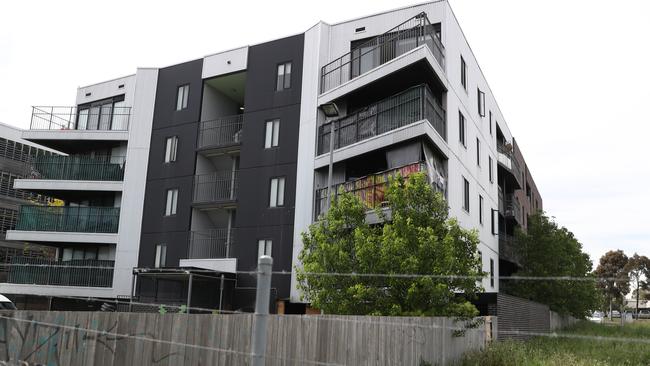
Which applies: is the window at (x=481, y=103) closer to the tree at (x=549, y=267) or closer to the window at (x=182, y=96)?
the tree at (x=549, y=267)

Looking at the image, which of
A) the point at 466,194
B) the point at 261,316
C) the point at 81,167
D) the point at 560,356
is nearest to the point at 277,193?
the point at 466,194

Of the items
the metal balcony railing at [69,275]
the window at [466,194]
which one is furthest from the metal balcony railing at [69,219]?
the window at [466,194]

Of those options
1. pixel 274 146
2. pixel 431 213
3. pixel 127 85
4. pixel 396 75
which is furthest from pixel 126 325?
pixel 127 85

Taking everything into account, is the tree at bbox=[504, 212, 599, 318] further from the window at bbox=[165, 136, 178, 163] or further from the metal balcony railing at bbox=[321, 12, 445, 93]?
the window at bbox=[165, 136, 178, 163]

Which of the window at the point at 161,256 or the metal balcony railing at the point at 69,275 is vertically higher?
the window at the point at 161,256

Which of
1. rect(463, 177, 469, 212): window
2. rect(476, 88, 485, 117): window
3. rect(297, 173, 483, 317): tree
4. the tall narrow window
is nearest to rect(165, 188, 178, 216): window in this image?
rect(463, 177, 469, 212): window

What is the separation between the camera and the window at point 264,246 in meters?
26.3

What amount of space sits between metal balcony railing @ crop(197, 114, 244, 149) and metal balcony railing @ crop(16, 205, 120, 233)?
6.16 metres

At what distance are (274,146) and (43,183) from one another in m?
14.4

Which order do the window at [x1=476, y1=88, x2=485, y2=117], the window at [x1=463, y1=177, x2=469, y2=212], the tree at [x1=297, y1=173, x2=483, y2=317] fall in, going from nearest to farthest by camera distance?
the tree at [x1=297, y1=173, x2=483, y2=317]
the window at [x1=463, y1=177, x2=469, y2=212]
the window at [x1=476, y1=88, x2=485, y2=117]

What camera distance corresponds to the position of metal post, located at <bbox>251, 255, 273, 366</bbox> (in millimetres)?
4707

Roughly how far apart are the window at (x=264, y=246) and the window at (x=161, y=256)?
5801mm

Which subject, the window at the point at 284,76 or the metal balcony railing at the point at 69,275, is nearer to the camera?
the window at the point at 284,76

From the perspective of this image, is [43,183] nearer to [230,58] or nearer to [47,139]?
[47,139]
